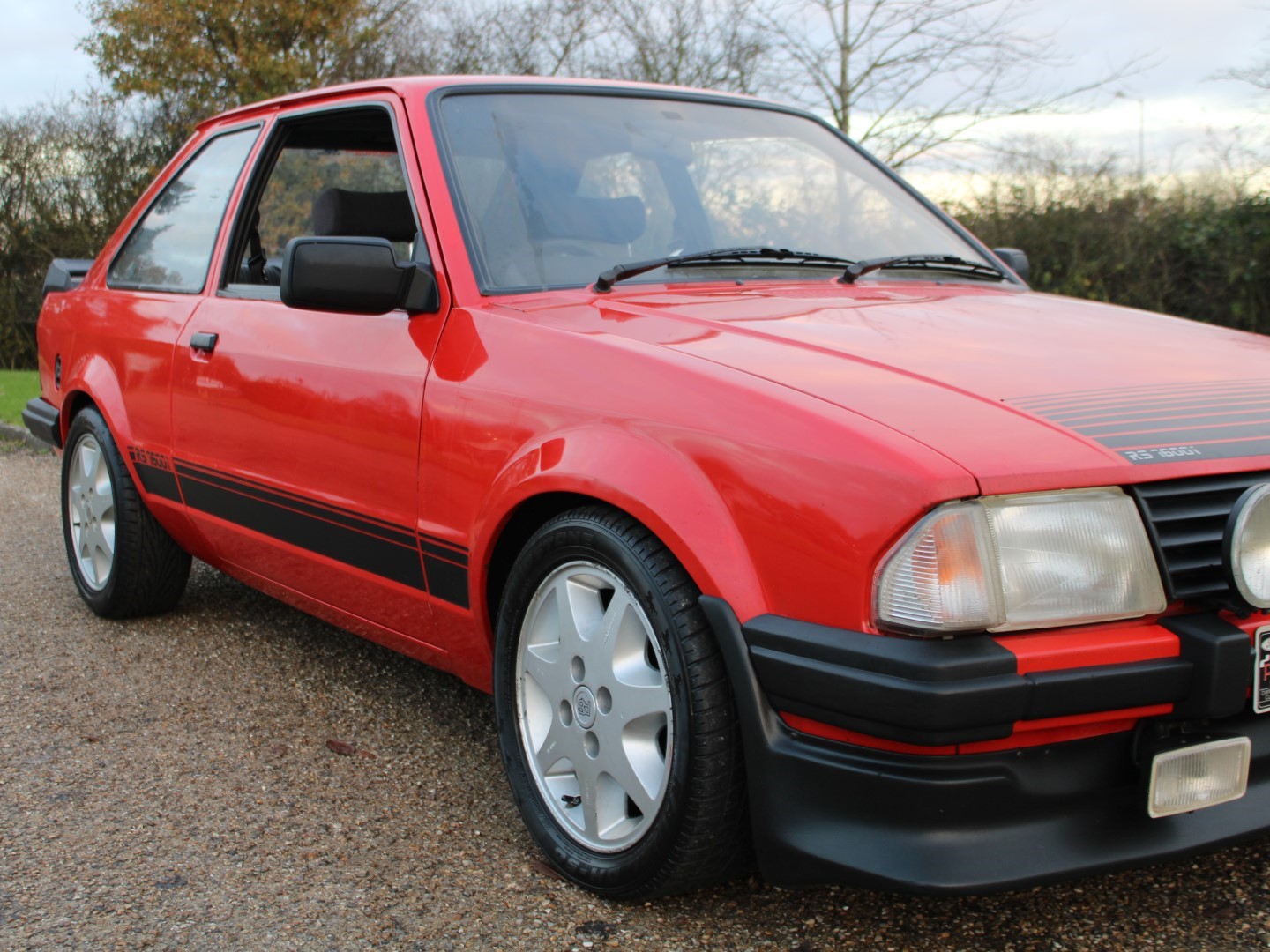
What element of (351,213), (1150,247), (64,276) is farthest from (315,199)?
(1150,247)

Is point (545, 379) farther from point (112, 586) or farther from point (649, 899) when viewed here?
point (112, 586)

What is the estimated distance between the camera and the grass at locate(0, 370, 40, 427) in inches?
386

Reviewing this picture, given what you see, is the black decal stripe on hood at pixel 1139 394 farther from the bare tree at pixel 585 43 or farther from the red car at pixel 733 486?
the bare tree at pixel 585 43

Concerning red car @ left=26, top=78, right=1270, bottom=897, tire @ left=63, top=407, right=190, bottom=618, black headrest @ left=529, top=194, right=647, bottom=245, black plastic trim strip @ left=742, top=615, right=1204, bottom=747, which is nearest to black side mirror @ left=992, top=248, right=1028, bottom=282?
red car @ left=26, top=78, right=1270, bottom=897

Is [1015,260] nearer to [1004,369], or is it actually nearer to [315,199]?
[1004,369]

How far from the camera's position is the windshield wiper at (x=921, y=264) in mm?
3217

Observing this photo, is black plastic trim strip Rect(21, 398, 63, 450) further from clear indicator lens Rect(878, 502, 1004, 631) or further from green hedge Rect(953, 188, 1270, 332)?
green hedge Rect(953, 188, 1270, 332)

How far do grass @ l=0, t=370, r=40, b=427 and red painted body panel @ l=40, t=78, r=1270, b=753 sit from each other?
6661 mm

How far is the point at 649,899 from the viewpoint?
7.84 ft

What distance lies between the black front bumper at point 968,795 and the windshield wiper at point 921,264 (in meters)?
1.44

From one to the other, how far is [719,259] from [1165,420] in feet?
4.18

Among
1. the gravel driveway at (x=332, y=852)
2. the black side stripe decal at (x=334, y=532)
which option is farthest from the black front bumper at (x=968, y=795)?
the black side stripe decal at (x=334, y=532)

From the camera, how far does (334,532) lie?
3.15m

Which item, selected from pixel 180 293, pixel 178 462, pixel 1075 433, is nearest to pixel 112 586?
pixel 178 462
